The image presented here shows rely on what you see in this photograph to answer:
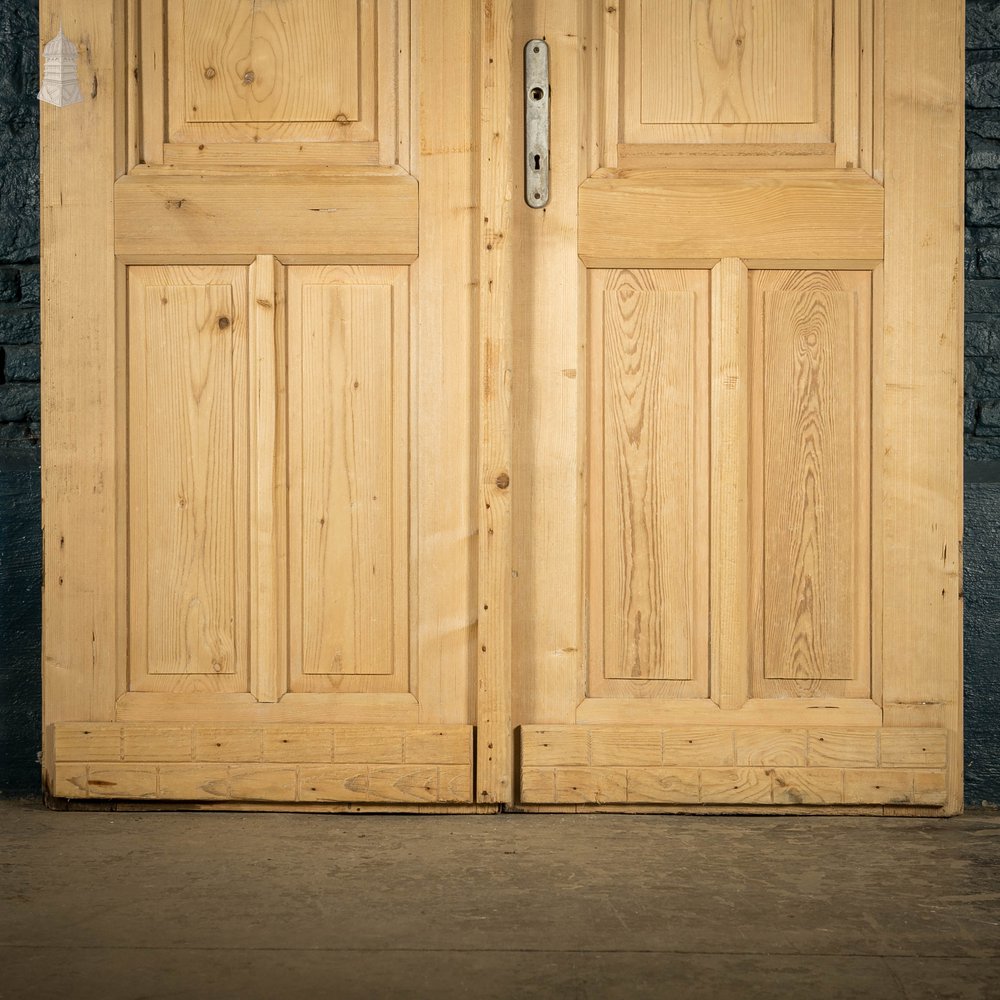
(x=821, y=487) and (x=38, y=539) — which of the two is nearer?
(x=821, y=487)

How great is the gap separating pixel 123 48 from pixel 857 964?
2210 millimetres

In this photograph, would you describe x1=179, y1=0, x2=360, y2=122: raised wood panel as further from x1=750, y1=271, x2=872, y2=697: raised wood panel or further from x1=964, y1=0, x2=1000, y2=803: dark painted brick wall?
x1=964, y1=0, x2=1000, y2=803: dark painted brick wall

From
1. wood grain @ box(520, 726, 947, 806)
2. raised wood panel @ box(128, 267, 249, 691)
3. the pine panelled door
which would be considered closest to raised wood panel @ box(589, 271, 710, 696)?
the pine panelled door

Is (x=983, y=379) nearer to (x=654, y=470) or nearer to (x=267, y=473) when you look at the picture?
(x=654, y=470)

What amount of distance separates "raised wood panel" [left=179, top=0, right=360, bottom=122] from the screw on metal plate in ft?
1.19

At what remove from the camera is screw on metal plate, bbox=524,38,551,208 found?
2240mm

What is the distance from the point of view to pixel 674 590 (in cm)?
226

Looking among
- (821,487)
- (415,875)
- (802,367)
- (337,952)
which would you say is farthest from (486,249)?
(337,952)

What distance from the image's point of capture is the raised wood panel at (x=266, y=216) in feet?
7.38

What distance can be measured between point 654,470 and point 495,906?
95cm

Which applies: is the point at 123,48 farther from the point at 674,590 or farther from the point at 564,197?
the point at 674,590

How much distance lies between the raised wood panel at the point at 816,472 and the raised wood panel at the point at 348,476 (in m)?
0.76

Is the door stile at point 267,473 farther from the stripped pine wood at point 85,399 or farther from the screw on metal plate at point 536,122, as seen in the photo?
the screw on metal plate at point 536,122

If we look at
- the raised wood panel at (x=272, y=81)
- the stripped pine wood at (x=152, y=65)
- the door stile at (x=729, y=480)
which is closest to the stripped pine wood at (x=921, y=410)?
the door stile at (x=729, y=480)
